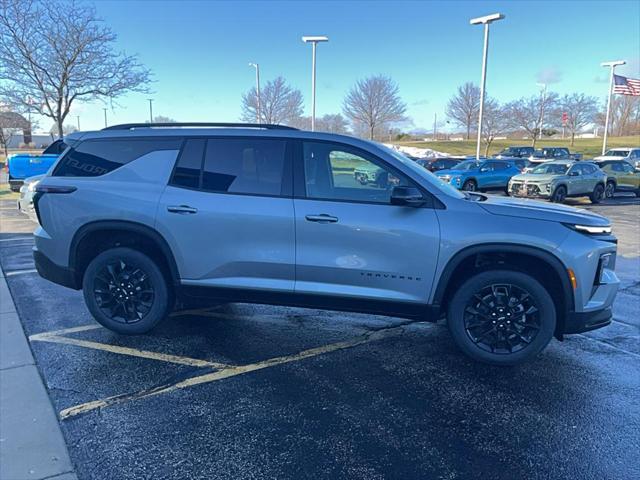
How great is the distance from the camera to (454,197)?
3793 mm

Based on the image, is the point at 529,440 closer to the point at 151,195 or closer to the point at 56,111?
the point at 151,195

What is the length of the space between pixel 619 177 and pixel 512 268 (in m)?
19.4

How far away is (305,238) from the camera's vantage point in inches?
151

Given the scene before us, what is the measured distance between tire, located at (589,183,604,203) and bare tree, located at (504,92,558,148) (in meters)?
32.7

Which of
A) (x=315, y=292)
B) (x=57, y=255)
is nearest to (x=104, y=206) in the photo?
(x=57, y=255)

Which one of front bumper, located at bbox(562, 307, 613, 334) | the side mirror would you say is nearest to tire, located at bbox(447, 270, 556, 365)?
front bumper, located at bbox(562, 307, 613, 334)

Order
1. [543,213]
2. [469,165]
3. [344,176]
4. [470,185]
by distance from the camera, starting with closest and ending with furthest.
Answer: [543,213]
[344,176]
[470,185]
[469,165]

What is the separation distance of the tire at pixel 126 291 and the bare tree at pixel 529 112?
4993 centimetres

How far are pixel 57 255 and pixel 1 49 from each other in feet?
46.6

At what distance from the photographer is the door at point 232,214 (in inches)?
154

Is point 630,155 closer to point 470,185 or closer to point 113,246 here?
point 470,185

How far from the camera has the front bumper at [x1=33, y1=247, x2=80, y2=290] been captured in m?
4.39

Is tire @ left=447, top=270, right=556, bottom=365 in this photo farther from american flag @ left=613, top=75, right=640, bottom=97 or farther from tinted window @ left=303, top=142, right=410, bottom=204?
american flag @ left=613, top=75, right=640, bottom=97

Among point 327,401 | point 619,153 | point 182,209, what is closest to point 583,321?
point 327,401
